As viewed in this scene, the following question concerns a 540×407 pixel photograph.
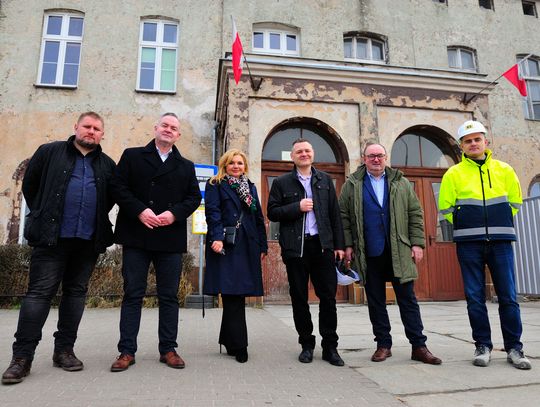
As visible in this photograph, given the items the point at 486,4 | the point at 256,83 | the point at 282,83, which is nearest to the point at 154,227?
the point at 256,83

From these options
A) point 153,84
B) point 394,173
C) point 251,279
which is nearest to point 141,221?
point 251,279

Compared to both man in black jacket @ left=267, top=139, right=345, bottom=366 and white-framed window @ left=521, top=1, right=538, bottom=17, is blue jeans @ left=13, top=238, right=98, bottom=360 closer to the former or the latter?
man in black jacket @ left=267, top=139, right=345, bottom=366

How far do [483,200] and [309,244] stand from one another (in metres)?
1.53

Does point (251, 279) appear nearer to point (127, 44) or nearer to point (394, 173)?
point (394, 173)

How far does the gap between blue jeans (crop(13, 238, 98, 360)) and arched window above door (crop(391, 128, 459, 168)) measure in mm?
6778

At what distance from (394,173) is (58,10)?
11597 mm

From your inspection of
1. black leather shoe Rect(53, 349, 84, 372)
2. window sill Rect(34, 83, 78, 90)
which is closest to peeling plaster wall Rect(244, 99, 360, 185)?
black leather shoe Rect(53, 349, 84, 372)

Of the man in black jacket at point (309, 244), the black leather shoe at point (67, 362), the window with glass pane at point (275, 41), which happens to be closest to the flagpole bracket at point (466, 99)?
the window with glass pane at point (275, 41)

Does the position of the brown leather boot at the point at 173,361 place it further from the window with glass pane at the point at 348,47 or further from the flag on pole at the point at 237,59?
the window with glass pane at the point at 348,47

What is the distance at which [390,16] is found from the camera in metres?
12.8

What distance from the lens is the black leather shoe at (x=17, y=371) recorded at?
9.02ft

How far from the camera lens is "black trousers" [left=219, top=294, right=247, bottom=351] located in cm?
352

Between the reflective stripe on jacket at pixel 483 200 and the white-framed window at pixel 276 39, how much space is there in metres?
9.28

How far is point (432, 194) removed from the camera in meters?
8.51
